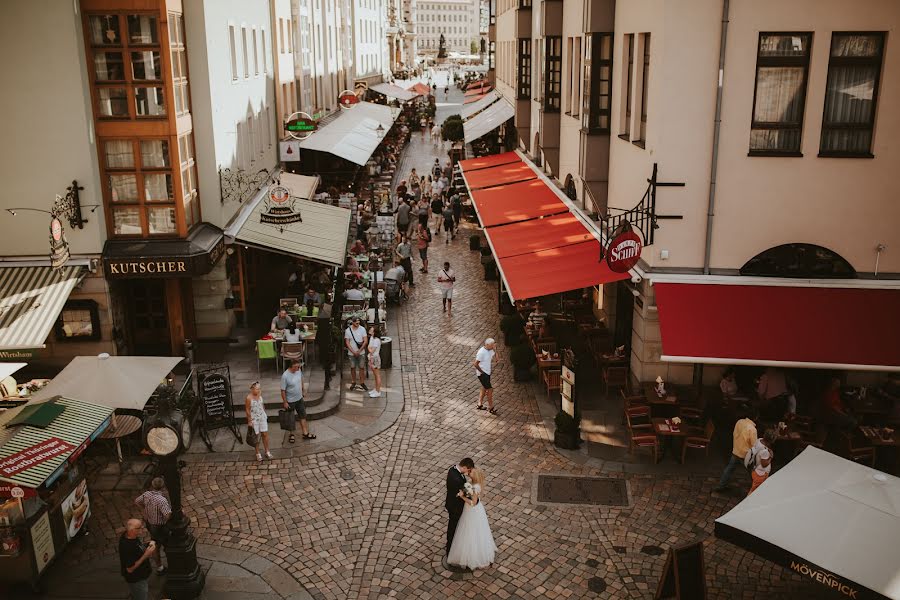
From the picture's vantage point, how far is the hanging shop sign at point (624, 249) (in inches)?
504

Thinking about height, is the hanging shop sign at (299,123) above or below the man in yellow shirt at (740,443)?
above

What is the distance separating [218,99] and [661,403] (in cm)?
1266

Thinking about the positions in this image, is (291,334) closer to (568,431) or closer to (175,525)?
(568,431)

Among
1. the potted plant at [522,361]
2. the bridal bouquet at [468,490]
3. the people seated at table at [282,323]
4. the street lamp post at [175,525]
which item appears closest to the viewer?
the street lamp post at [175,525]

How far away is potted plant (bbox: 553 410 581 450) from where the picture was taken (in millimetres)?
14383

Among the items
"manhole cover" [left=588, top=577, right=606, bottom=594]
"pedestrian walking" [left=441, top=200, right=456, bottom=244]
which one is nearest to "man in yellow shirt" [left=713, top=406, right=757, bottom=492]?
"manhole cover" [left=588, top=577, right=606, bottom=594]

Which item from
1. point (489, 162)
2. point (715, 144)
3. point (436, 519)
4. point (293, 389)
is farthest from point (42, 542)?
point (489, 162)

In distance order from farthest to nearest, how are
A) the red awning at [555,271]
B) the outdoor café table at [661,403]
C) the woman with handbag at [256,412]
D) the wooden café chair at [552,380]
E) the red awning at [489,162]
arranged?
the red awning at [489,162] < the wooden café chair at [552,380] < the red awning at [555,271] < the outdoor café table at [661,403] < the woman with handbag at [256,412]

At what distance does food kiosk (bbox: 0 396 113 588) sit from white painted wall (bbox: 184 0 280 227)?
7.97 m

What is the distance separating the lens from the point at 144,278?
18.0m

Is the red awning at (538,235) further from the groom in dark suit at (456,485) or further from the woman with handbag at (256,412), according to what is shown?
the groom in dark suit at (456,485)

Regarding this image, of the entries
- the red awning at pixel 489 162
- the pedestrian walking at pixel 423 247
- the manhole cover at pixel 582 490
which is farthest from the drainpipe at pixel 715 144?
the red awning at pixel 489 162

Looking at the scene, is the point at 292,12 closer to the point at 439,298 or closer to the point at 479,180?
the point at 479,180

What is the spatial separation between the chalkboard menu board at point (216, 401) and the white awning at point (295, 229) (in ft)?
17.1
